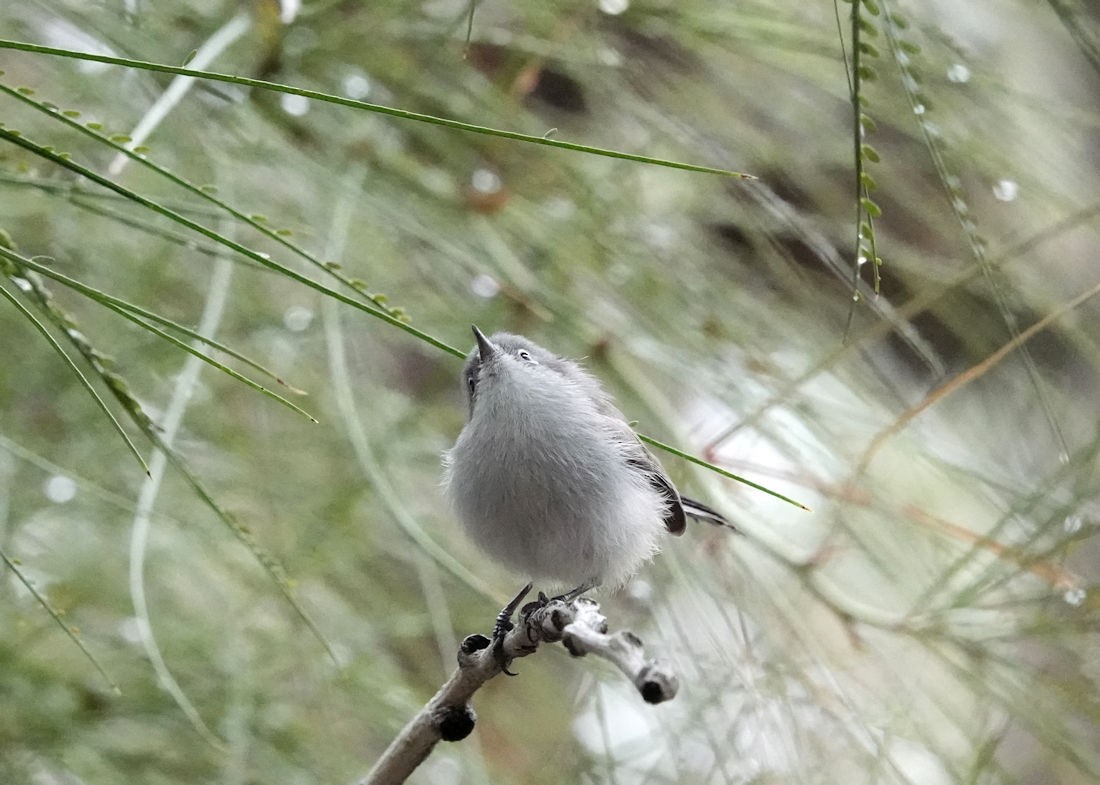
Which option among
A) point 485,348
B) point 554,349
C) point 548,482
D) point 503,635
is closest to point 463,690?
point 503,635

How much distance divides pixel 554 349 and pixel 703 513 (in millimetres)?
306

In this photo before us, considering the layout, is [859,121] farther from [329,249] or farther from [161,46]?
[161,46]

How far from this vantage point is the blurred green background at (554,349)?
1.21 meters

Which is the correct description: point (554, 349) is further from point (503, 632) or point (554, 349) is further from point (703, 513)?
point (503, 632)

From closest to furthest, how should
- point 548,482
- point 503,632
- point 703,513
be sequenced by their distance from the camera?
point 503,632, point 548,482, point 703,513

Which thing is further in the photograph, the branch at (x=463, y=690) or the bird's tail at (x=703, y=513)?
the bird's tail at (x=703, y=513)

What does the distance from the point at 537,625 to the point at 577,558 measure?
38 cm

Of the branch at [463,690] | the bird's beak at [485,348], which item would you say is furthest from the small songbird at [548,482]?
the branch at [463,690]

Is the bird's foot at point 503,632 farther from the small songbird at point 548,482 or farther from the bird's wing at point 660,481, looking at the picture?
the bird's wing at point 660,481

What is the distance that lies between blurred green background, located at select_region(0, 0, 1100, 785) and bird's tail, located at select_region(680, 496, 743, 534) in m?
0.02

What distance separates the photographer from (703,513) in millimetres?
1325

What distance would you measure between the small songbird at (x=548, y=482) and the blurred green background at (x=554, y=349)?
0.24 feet

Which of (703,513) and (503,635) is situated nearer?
(503,635)

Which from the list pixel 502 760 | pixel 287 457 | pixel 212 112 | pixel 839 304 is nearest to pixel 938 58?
pixel 839 304
